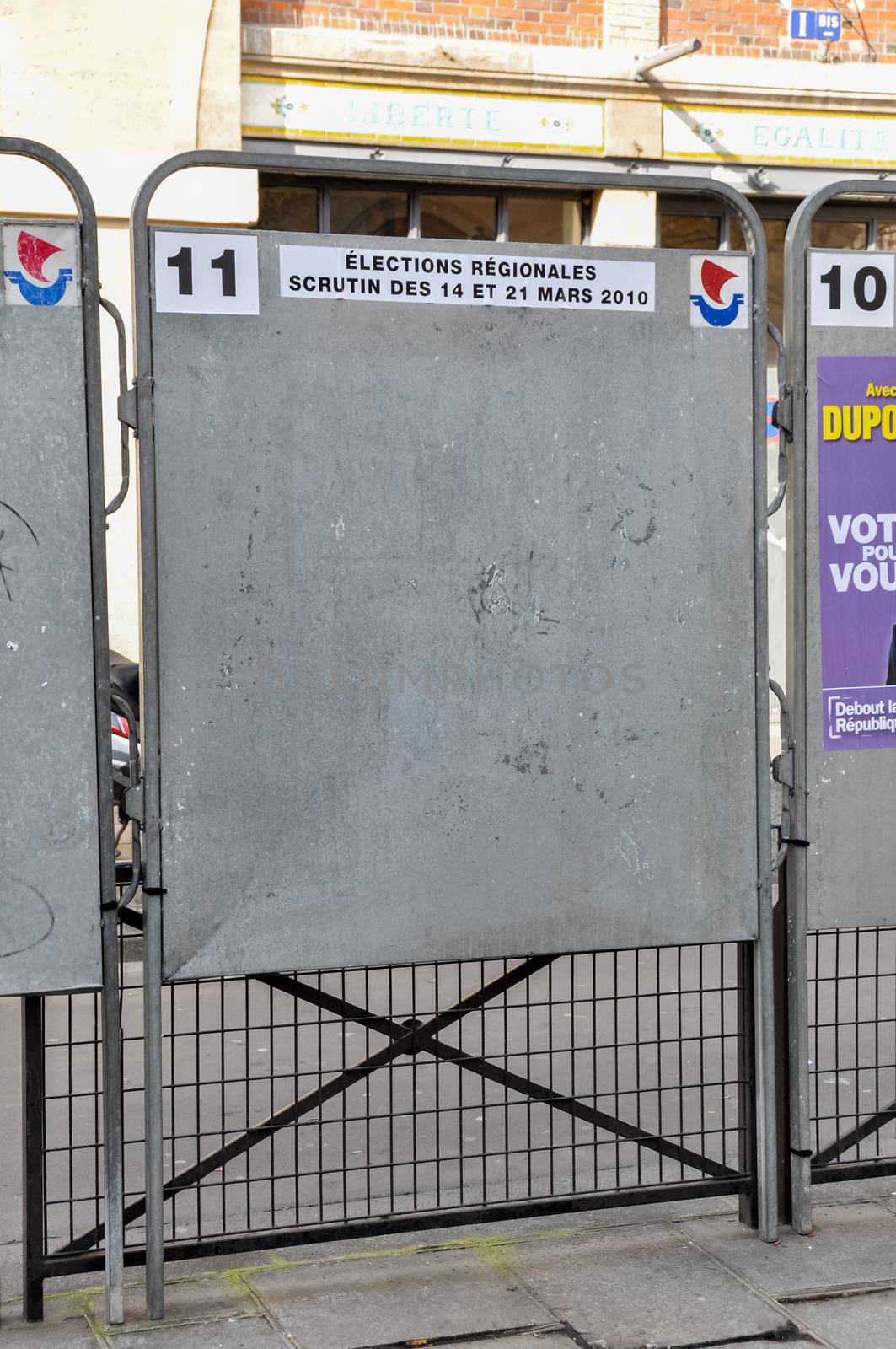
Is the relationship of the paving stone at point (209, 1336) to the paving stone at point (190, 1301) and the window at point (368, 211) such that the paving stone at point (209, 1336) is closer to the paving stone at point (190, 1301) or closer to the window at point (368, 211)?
the paving stone at point (190, 1301)

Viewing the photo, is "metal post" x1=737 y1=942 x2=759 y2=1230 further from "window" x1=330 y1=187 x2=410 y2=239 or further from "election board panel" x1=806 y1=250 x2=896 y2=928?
"window" x1=330 y1=187 x2=410 y2=239

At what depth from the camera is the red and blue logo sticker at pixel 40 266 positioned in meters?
3.73

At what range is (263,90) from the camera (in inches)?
536

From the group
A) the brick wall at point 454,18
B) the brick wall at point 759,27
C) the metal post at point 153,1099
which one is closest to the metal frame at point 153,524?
the metal post at point 153,1099

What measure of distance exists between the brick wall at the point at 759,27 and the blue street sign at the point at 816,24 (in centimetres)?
4

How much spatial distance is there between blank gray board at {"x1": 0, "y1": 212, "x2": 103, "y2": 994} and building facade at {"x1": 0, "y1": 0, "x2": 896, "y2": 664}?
8.86 meters

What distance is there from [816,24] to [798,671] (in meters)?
12.0

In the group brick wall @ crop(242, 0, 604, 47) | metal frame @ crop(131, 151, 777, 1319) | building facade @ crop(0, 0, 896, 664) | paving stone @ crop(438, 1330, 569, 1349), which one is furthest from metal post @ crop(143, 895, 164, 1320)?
brick wall @ crop(242, 0, 604, 47)

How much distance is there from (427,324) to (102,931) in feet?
5.69

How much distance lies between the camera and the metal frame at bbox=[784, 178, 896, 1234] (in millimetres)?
4406

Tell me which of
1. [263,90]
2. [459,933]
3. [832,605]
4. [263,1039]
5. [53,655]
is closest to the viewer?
[53,655]

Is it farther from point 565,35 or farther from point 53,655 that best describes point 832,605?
point 565,35

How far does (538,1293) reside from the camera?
4.17 meters

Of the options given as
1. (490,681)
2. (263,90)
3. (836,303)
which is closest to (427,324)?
(490,681)
